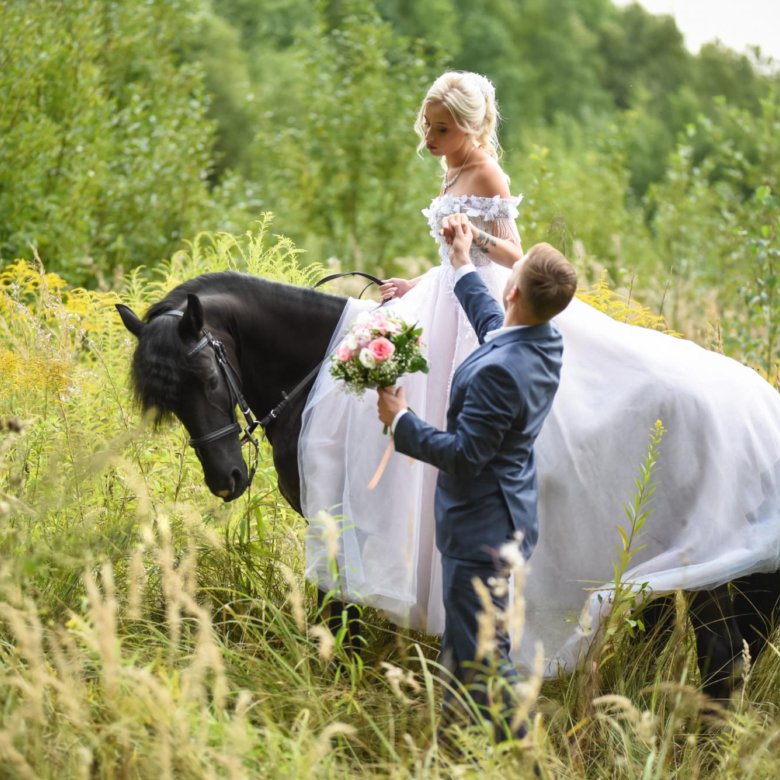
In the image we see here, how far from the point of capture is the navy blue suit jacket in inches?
137

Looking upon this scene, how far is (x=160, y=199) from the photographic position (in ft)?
39.8

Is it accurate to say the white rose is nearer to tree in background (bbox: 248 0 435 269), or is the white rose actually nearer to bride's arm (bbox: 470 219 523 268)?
bride's arm (bbox: 470 219 523 268)

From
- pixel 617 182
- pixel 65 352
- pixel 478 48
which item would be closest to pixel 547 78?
pixel 478 48

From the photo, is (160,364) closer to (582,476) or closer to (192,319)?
(192,319)

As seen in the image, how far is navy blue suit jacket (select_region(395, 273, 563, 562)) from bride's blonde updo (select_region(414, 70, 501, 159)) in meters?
1.26

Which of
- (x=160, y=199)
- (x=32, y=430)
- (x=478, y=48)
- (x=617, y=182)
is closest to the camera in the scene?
(x=32, y=430)

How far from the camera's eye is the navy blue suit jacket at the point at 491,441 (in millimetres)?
3492

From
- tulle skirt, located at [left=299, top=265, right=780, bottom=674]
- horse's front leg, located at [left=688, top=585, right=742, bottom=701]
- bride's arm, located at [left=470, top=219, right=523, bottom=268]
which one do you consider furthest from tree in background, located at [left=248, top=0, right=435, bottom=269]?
horse's front leg, located at [left=688, top=585, right=742, bottom=701]

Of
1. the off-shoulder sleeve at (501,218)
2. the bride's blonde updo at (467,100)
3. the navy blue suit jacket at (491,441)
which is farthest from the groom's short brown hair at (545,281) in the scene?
the bride's blonde updo at (467,100)

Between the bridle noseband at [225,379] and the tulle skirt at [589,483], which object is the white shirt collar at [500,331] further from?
the bridle noseband at [225,379]

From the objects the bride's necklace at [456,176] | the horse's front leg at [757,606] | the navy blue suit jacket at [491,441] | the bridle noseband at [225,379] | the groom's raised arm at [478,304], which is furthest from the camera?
the bride's necklace at [456,176]

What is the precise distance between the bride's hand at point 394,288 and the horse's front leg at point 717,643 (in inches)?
72.3

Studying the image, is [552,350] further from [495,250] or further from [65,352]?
[65,352]

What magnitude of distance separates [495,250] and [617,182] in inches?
563
